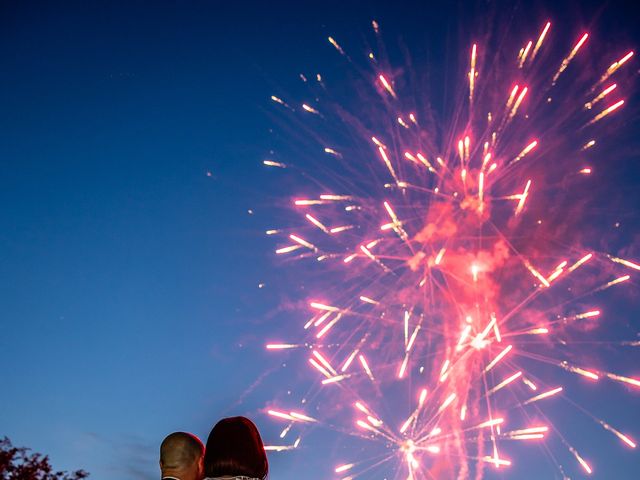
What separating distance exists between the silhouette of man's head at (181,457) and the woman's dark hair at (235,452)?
14 centimetres

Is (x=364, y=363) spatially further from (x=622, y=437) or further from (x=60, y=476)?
(x=60, y=476)

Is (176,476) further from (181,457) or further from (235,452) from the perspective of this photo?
(235,452)

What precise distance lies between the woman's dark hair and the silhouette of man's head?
→ 14 centimetres

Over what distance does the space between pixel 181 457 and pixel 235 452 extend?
419 mm

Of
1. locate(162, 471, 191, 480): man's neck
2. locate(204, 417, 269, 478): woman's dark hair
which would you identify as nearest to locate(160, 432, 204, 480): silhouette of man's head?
locate(162, 471, 191, 480): man's neck

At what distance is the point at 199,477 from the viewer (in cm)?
404

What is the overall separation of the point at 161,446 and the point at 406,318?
17335 millimetres

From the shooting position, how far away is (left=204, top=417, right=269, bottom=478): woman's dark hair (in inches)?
150

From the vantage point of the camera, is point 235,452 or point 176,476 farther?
point 176,476

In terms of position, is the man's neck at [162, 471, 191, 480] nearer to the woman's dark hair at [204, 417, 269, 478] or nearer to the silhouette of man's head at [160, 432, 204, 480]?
the silhouette of man's head at [160, 432, 204, 480]

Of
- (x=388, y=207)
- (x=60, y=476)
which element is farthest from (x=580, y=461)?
(x=60, y=476)

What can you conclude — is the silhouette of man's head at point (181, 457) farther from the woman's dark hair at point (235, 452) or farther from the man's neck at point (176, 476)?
the woman's dark hair at point (235, 452)

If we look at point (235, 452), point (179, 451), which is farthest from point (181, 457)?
point (235, 452)

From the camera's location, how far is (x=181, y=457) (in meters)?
3.99
